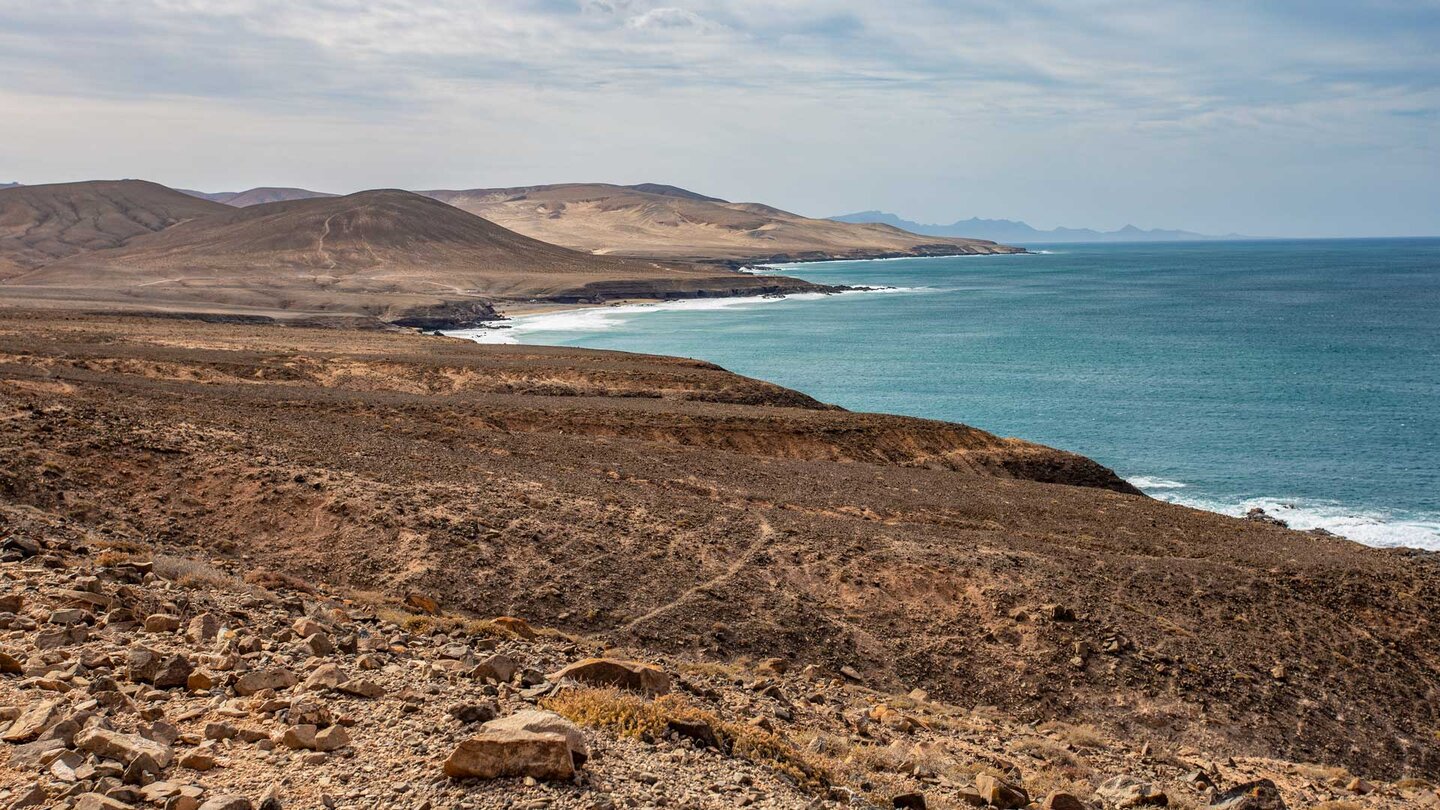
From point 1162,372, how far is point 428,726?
65.2 metres

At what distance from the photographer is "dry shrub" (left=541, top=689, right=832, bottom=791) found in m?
8.48

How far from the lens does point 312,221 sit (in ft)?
489

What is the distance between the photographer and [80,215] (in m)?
164

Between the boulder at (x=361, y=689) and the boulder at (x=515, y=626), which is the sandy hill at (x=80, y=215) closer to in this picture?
the boulder at (x=515, y=626)

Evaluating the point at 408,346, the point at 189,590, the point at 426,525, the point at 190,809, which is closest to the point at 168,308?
the point at 408,346

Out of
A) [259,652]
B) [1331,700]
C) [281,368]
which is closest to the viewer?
[259,652]

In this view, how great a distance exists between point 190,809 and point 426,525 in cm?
1169

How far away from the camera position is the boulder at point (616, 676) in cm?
998

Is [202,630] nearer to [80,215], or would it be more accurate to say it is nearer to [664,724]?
[664,724]

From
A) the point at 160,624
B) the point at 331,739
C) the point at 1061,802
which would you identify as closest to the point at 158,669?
the point at 160,624

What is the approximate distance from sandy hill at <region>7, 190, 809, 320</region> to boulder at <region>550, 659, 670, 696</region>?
81.1 meters

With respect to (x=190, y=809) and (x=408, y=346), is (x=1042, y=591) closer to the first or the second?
(x=190, y=809)

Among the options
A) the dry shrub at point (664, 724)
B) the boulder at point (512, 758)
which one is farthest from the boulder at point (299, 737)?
the dry shrub at point (664, 724)

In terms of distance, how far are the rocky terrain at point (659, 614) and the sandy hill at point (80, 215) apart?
129m
